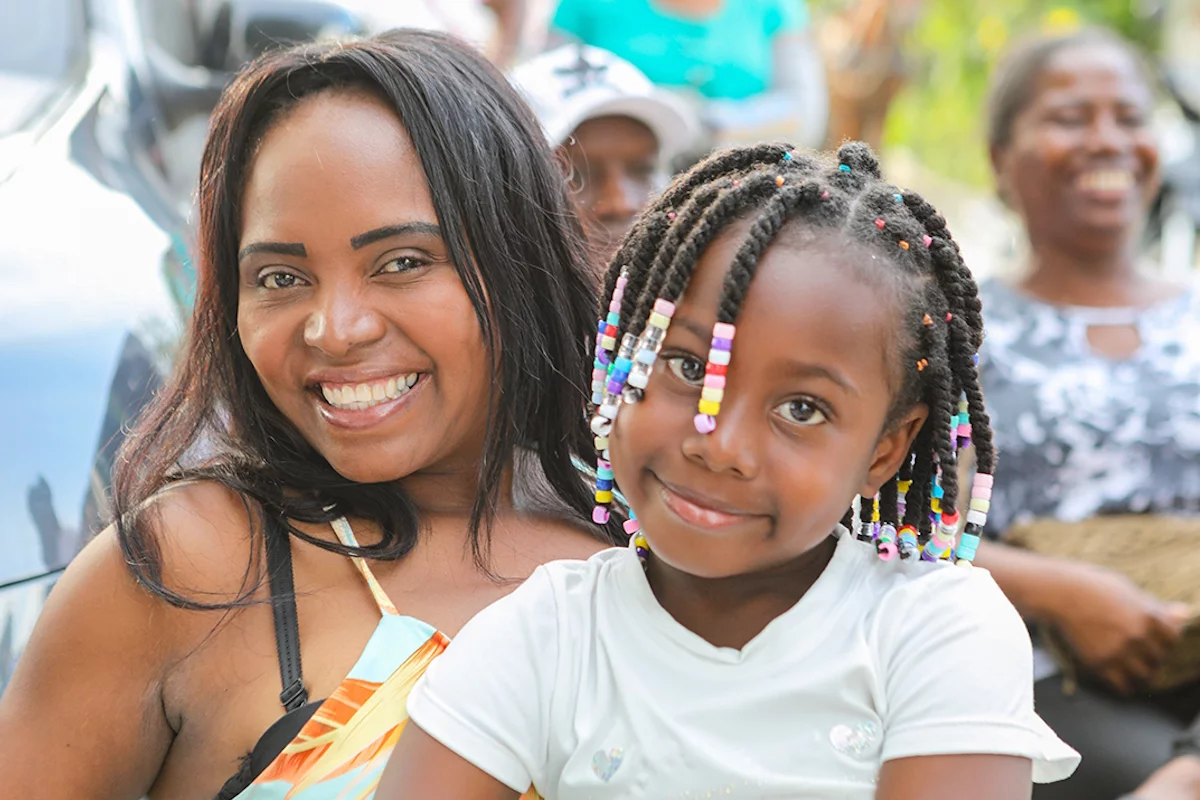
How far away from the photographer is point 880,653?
4.66 ft

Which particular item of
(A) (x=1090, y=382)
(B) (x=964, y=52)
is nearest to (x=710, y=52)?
(A) (x=1090, y=382)

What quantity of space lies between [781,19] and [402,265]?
3136 mm

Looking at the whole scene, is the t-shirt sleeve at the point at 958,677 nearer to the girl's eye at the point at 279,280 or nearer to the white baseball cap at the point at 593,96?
the girl's eye at the point at 279,280

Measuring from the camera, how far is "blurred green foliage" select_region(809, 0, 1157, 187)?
33.7 feet

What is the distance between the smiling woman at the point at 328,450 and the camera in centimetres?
173

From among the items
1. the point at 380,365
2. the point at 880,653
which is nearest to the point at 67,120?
the point at 380,365

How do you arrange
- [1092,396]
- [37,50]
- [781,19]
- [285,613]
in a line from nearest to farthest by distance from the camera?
[285,613] → [37,50] → [1092,396] → [781,19]

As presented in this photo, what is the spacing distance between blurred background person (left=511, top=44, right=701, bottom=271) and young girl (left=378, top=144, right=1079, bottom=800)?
1761mm

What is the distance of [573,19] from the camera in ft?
14.3

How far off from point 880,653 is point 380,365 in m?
0.77

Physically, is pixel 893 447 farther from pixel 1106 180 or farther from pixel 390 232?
pixel 1106 180

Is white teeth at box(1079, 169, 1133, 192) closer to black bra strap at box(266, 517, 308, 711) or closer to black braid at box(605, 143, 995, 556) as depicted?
black braid at box(605, 143, 995, 556)

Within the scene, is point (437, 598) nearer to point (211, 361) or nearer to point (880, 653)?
point (211, 361)

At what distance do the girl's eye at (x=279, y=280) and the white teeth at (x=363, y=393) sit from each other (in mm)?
142
